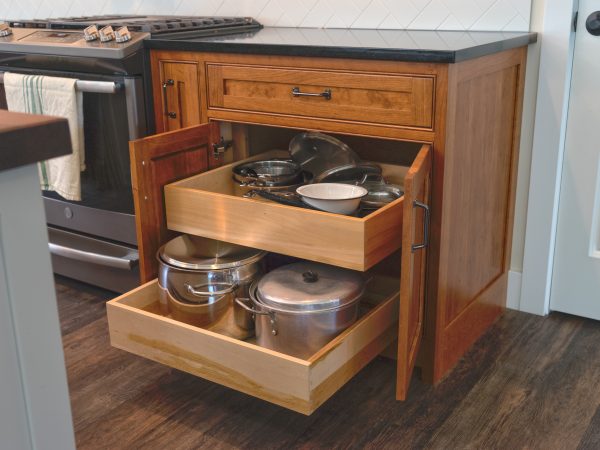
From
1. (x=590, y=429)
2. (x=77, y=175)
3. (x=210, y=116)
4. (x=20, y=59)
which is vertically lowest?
(x=590, y=429)

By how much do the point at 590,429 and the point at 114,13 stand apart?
7.69 ft

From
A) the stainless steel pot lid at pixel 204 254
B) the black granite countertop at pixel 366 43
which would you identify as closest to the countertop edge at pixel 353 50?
the black granite countertop at pixel 366 43

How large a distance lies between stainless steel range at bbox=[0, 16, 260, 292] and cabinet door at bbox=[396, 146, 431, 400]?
2.95 feet

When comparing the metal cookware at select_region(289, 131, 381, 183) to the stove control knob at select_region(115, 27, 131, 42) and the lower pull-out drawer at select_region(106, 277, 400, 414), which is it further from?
the stove control knob at select_region(115, 27, 131, 42)

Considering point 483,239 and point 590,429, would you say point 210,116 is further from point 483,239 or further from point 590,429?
point 590,429

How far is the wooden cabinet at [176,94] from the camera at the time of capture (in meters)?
1.95

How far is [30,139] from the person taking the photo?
73 centimetres

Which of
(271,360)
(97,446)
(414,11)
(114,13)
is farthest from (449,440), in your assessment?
(114,13)

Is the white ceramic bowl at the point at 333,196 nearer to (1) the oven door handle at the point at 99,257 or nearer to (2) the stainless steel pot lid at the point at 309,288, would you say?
(2) the stainless steel pot lid at the point at 309,288

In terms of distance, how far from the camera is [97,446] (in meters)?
1.55

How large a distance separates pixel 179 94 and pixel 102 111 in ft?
0.81

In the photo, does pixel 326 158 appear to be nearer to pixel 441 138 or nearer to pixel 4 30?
pixel 441 138

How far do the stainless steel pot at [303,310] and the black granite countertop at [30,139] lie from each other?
857 millimetres

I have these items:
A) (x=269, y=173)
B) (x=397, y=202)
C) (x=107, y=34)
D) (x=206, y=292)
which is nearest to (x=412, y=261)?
(x=397, y=202)
